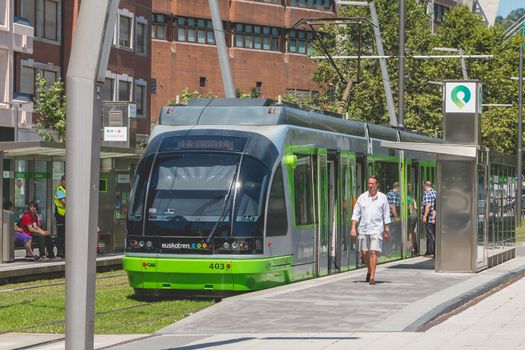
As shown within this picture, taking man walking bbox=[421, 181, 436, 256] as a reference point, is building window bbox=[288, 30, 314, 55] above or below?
above

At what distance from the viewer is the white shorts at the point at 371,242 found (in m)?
21.6

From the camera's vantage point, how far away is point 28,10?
2007 inches

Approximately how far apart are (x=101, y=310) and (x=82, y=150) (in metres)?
7.59

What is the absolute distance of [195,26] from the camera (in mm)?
84250

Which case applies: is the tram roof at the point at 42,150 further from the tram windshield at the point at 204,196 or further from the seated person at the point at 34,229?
the tram windshield at the point at 204,196

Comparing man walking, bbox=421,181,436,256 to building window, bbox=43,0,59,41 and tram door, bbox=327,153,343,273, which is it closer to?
tram door, bbox=327,153,343,273

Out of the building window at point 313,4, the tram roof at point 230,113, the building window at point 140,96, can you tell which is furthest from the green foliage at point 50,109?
the building window at point 313,4

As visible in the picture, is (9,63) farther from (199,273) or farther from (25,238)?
(199,273)

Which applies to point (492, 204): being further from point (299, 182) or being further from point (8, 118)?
point (8, 118)

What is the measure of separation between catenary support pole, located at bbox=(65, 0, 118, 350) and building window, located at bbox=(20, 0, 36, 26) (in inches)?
1568

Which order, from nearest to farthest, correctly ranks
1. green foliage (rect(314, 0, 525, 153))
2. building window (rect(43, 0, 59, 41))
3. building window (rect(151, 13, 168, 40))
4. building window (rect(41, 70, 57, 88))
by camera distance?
building window (rect(41, 70, 57, 88))
building window (rect(43, 0, 59, 41))
green foliage (rect(314, 0, 525, 153))
building window (rect(151, 13, 168, 40))

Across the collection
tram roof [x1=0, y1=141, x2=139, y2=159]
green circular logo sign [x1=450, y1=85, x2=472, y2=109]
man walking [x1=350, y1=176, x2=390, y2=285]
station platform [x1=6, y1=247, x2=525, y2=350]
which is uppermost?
green circular logo sign [x1=450, y1=85, x2=472, y2=109]

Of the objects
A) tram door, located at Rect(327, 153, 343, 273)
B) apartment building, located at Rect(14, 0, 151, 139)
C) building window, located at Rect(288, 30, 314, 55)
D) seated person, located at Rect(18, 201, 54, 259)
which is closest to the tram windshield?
tram door, located at Rect(327, 153, 343, 273)

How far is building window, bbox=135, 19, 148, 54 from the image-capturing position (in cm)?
6264
